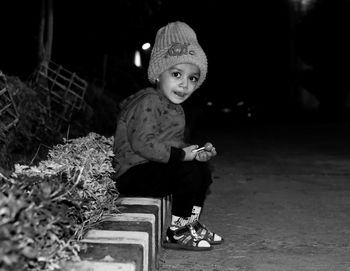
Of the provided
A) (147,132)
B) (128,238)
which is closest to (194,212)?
→ (147,132)

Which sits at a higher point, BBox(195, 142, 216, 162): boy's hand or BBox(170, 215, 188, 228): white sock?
BBox(195, 142, 216, 162): boy's hand

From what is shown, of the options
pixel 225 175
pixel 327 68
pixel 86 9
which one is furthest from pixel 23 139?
pixel 327 68

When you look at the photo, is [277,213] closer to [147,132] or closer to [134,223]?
[147,132]

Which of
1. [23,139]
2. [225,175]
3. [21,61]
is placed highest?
[21,61]

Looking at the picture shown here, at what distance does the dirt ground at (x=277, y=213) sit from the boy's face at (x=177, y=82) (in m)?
1.04

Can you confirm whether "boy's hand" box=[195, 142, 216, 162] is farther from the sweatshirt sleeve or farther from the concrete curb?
the concrete curb

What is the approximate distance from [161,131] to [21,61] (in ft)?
48.6

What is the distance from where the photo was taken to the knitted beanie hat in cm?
406

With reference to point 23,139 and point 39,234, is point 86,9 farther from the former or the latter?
point 39,234

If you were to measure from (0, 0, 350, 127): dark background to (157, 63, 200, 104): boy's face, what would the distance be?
1045 cm

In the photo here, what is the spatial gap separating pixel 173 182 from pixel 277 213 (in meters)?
1.35

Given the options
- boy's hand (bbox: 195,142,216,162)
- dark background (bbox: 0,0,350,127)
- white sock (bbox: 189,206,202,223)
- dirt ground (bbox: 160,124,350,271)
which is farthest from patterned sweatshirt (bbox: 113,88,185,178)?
dark background (bbox: 0,0,350,127)

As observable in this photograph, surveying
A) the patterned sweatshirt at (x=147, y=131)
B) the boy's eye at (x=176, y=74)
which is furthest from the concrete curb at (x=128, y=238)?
the boy's eye at (x=176, y=74)

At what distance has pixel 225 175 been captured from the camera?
7176 millimetres
